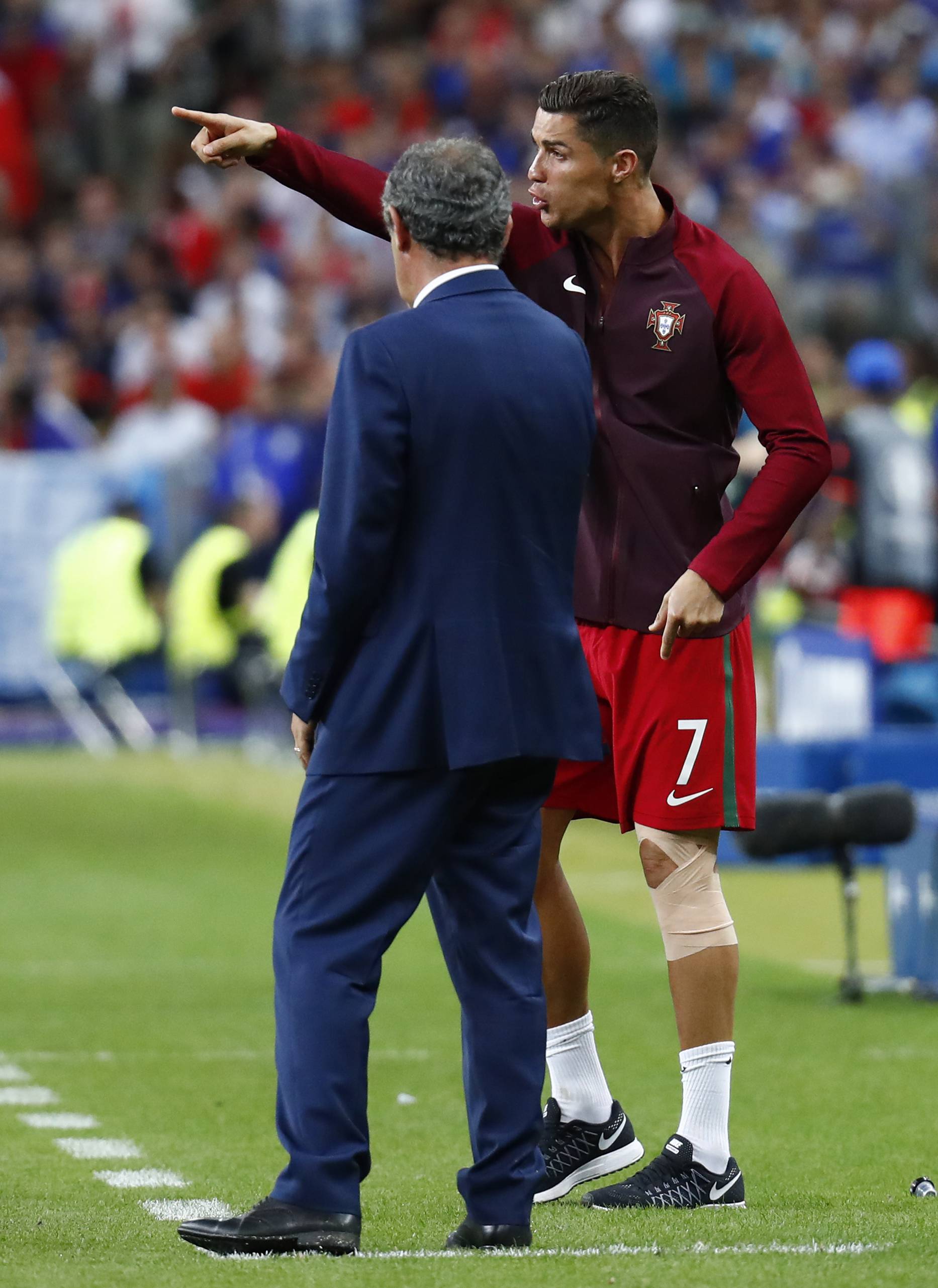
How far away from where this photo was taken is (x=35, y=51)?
22688 millimetres

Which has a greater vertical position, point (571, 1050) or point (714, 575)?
point (714, 575)

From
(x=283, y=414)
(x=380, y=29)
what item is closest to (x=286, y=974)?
(x=283, y=414)

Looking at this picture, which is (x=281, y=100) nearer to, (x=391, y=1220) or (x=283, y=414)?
(x=283, y=414)

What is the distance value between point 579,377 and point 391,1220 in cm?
173

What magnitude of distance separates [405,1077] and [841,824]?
6.82ft

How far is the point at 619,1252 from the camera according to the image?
446cm

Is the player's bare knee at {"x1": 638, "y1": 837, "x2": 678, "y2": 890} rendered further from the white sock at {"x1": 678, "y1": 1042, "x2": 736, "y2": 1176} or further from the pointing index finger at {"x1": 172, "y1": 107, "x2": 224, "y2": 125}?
the pointing index finger at {"x1": 172, "y1": 107, "x2": 224, "y2": 125}

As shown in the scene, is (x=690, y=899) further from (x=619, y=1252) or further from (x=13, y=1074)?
(x=13, y=1074)

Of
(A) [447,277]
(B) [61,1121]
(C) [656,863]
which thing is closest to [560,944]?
(C) [656,863]

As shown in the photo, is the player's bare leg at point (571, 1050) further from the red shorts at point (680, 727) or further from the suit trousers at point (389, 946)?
the suit trousers at point (389, 946)

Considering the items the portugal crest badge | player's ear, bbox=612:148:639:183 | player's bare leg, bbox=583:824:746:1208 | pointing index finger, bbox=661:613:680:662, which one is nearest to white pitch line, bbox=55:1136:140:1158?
player's bare leg, bbox=583:824:746:1208

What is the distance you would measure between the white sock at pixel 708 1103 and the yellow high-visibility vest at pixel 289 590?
10.9m

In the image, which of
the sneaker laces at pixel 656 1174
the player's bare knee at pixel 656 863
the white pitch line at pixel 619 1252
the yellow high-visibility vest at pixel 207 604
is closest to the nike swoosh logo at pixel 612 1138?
the sneaker laces at pixel 656 1174

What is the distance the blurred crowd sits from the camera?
19.5 meters
